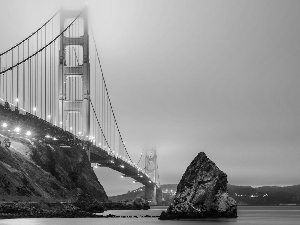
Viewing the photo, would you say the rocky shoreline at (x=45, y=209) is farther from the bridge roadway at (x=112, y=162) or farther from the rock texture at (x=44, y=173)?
the bridge roadway at (x=112, y=162)

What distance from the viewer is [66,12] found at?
94562 mm

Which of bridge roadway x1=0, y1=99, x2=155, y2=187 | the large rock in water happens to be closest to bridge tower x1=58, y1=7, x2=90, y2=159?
bridge roadway x1=0, y1=99, x2=155, y2=187

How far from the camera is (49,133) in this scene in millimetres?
76062

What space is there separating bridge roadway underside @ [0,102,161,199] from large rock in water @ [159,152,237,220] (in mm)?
27711

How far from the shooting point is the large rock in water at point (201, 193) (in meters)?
43.4

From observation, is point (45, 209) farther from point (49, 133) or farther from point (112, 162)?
point (112, 162)

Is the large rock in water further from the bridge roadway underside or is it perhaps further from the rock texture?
the bridge roadway underside

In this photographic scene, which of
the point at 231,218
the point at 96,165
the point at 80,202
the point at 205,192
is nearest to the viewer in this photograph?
the point at 205,192

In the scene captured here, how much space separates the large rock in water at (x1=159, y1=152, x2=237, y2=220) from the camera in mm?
43406

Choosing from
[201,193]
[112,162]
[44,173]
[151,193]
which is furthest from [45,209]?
[151,193]

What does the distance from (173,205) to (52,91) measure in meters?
44.3

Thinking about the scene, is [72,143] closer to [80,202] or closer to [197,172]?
[80,202]

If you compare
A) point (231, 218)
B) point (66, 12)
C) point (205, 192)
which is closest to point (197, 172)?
point (205, 192)

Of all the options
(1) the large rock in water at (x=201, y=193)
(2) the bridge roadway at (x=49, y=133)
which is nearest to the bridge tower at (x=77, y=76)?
(2) the bridge roadway at (x=49, y=133)
